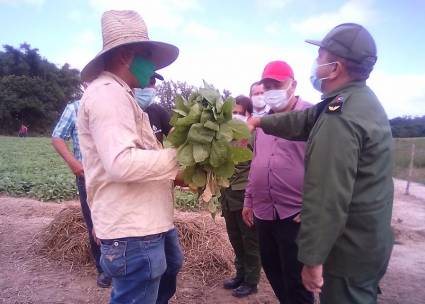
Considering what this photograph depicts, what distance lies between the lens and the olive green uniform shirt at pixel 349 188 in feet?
6.53

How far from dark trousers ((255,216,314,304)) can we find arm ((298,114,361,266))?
36.9 inches

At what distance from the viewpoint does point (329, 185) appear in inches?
78.4

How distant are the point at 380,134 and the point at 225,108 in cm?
82

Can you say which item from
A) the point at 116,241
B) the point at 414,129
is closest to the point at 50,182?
the point at 116,241

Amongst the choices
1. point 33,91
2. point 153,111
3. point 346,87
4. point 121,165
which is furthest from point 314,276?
point 33,91

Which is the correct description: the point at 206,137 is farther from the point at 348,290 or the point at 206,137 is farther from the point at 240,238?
the point at 240,238

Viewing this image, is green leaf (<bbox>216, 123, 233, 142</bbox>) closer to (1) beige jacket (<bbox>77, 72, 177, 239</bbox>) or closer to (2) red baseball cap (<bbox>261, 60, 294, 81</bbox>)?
(1) beige jacket (<bbox>77, 72, 177, 239</bbox>)

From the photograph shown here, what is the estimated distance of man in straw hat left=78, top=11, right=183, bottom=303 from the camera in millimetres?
1889

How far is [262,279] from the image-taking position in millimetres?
4648

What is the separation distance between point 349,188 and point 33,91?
51965 mm

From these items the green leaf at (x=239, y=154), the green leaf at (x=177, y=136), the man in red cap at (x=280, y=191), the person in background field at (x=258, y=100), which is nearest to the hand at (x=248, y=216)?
the man in red cap at (x=280, y=191)

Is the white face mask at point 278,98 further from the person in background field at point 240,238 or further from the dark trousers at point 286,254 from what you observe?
the dark trousers at point 286,254

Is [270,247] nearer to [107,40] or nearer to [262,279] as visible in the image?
[262,279]

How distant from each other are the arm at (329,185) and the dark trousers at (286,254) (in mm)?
937
